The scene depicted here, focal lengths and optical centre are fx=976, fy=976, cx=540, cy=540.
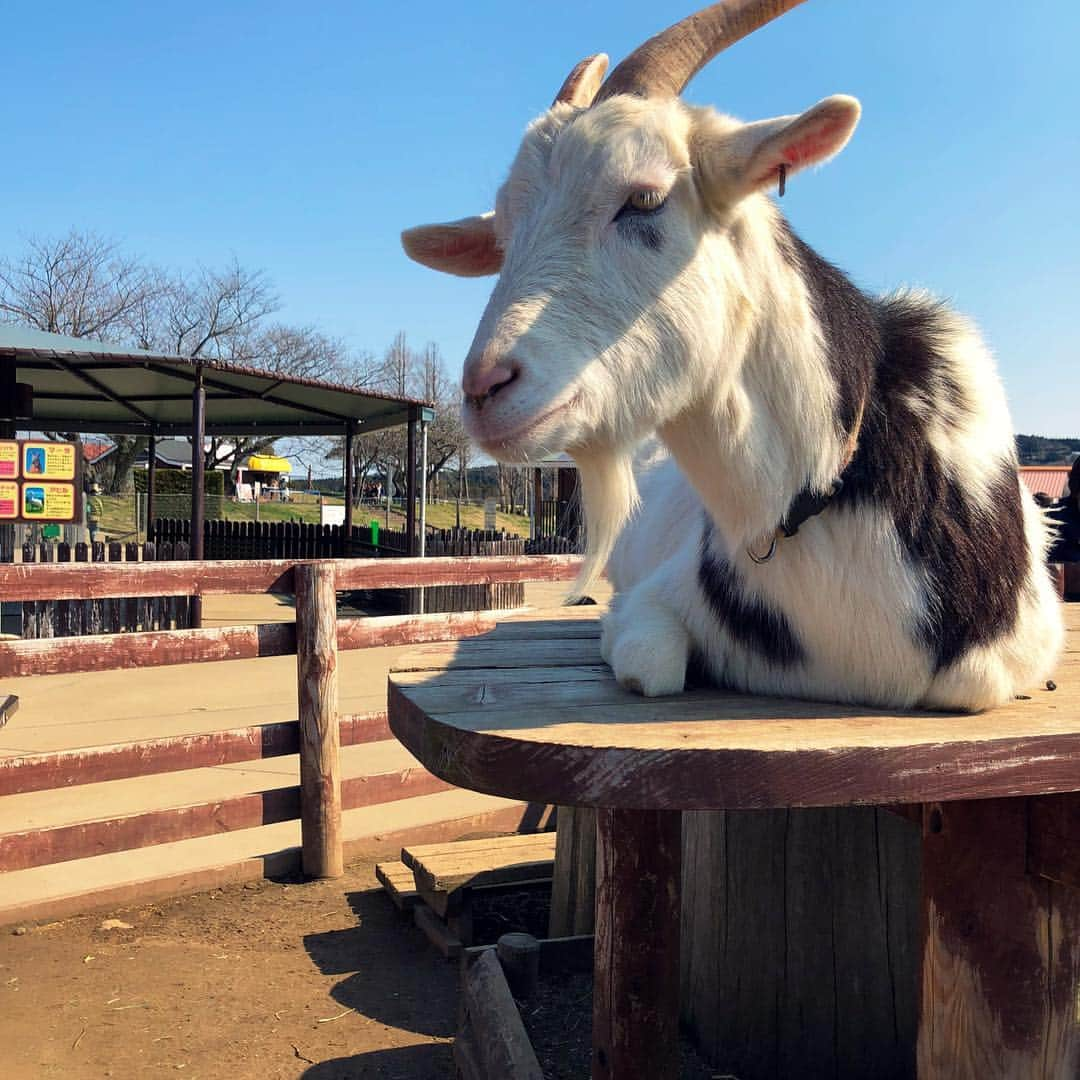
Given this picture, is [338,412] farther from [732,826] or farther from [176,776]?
[732,826]

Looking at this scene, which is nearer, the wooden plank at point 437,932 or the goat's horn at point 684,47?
the goat's horn at point 684,47

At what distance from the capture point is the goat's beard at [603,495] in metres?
1.58

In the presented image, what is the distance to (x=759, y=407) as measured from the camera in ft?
5.33

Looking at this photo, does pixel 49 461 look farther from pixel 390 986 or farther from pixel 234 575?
pixel 390 986

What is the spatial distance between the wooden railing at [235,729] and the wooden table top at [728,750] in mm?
2657

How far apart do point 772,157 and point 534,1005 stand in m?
2.62

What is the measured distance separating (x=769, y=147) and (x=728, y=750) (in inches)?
35.2

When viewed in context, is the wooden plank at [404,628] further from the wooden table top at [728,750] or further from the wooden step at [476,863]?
the wooden table top at [728,750]

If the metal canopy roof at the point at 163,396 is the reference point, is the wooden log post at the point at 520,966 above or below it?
below

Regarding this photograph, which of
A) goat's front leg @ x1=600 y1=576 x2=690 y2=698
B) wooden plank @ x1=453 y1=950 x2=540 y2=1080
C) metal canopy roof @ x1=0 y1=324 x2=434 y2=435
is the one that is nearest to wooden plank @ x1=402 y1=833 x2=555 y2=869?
wooden plank @ x1=453 y1=950 x2=540 y2=1080

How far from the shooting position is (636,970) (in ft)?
5.90

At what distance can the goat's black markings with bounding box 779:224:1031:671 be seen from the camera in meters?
1.59

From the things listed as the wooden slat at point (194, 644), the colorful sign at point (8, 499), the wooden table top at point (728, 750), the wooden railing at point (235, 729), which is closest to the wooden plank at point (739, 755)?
the wooden table top at point (728, 750)

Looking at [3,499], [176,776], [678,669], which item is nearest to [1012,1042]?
[678,669]
